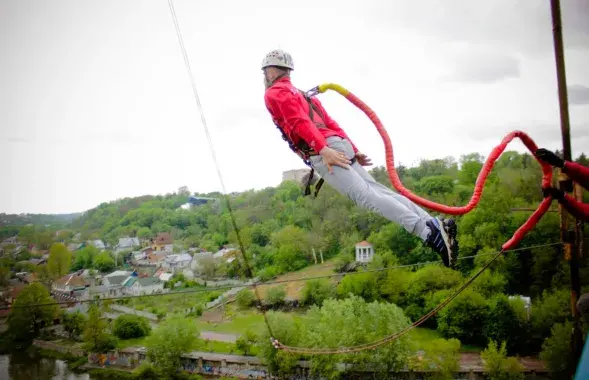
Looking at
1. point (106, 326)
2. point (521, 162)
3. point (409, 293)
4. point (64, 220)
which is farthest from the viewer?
point (64, 220)

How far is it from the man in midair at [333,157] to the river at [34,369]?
21.7 metres

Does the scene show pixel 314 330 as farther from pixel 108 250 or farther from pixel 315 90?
pixel 108 250

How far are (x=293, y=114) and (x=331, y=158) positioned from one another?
0.41 metres

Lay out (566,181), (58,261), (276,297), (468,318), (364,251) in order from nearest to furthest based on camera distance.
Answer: (566,181) < (468,318) < (276,297) < (364,251) < (58,261)

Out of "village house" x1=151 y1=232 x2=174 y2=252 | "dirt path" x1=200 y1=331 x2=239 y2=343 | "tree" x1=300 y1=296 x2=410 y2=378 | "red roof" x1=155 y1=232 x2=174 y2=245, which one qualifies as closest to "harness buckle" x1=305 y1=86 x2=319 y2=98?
"tree" x1=300 y1=296 x2=410 y2=378

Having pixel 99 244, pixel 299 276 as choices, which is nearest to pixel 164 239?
pixel 99 244

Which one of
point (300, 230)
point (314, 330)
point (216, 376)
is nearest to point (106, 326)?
point (216, 376)

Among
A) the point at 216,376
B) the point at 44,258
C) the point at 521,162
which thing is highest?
the point at 521,162

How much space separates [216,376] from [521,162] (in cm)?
2892

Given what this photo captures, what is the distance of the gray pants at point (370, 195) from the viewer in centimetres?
283

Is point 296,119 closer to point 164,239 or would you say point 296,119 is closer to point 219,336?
point 219,336

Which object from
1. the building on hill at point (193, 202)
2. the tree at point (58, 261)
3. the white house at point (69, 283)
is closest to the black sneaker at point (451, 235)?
the white house at point (69, 283)

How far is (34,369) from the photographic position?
21406mm

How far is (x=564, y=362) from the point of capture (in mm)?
14297
